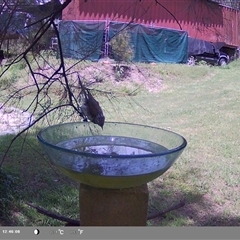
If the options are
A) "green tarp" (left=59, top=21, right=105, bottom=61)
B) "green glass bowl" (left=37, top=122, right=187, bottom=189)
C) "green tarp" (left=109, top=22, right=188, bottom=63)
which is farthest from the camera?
"green tarp" (left=109, top=22, right=188, bottom=63)

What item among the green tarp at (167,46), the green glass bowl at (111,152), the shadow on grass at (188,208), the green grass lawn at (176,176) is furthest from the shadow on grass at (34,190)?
the green tarp at (167,46)

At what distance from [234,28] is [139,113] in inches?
94.4

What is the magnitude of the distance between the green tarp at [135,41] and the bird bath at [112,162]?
623 millimetres

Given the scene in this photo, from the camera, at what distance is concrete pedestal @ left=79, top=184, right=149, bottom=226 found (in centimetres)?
98

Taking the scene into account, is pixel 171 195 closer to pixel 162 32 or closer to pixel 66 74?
pixel 66 74

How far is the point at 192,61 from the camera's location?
26.6ft

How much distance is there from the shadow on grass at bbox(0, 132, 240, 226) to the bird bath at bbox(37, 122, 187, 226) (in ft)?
2.62

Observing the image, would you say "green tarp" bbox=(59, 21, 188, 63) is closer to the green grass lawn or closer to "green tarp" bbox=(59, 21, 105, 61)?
"green tarp" bbox=(59, 21, 105, 61)

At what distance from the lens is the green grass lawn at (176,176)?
205cm

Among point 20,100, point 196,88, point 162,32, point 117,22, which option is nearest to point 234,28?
point 117,22

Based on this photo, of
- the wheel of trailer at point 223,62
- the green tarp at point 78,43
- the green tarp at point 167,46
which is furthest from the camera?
the wheel of trailer at point 223,62

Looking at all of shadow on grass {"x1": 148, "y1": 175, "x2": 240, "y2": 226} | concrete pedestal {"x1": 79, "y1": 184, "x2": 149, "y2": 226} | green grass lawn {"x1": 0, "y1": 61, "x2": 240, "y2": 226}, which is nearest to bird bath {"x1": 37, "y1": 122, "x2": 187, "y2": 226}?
concrete pedestal {"x1": 79, "y1": 184, "x2": 149, "y2": 226}

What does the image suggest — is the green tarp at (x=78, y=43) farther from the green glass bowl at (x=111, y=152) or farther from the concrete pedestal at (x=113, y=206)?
the concrete pedestal at (x=113, y=206)

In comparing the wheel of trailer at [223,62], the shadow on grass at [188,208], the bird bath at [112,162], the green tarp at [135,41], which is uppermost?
the green tarp at [135,41]
